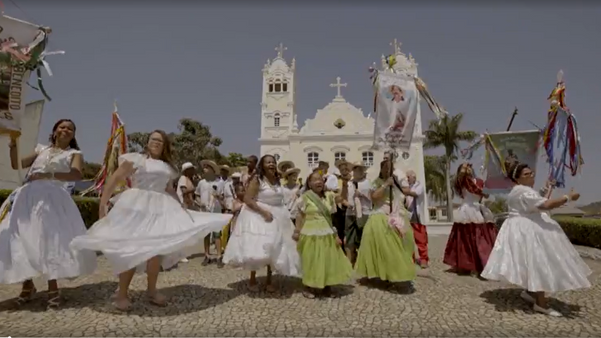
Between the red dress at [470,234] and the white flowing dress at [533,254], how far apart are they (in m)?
1.85

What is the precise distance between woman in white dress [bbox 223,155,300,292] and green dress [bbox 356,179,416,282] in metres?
1.09

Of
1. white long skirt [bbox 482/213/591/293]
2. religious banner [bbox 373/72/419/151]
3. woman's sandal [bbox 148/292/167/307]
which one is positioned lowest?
woman's sandal [bbox 148/292/167/307]

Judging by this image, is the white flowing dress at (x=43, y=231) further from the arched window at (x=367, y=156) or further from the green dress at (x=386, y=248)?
the arched window at (x=367, y=156)

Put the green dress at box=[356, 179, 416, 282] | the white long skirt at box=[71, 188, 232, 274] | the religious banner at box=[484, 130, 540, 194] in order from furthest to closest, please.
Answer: the religious banner at box=[484, 130, 540, 194] < the green dress at box=[356, 179, 416, 282] < the white long skirt at box=[71, 188, 232, 274]

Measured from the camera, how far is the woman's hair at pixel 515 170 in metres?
4.62

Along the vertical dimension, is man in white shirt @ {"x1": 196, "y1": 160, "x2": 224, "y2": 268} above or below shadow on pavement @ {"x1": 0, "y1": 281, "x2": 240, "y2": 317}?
above

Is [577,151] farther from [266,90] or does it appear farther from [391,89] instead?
[266,90]

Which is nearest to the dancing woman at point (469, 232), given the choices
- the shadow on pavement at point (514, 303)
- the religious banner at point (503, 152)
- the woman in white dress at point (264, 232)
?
the religious banner at point (503, 152)

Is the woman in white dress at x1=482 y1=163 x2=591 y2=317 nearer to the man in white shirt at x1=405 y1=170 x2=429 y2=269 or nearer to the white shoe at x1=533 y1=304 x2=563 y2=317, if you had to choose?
the white shoe at x1=533 y1=304 x2=563 y2=317

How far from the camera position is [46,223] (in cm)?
412

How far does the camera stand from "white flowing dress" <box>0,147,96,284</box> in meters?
Answer: 3.92

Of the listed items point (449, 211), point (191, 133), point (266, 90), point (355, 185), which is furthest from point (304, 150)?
point (355, 185)

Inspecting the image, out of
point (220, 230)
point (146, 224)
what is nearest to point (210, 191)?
point (220, 230)

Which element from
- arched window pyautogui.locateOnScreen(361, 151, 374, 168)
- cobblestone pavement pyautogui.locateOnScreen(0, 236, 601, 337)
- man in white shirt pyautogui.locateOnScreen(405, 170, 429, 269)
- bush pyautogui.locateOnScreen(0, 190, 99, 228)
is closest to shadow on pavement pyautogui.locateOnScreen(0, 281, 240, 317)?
cobblestone pavement pyautogui.locateOnScreen(0, 236, 601, 337)
